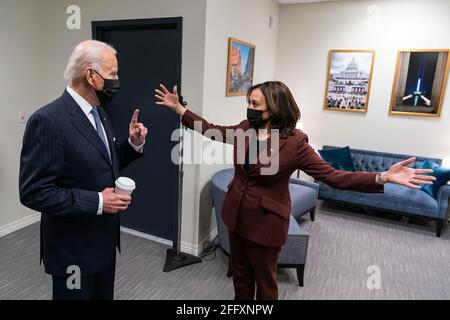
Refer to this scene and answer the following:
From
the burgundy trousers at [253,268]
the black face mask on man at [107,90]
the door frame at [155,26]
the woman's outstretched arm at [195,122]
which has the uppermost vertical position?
the door frame at [155,26]

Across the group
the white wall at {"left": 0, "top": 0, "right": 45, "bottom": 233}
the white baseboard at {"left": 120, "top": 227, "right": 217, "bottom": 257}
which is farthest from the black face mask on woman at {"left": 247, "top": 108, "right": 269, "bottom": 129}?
the white wall at {"left": 0, "top": 0, "right": 45, "bottom": 233}

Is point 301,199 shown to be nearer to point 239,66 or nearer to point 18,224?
point 239,66

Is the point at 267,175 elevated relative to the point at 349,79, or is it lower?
lower

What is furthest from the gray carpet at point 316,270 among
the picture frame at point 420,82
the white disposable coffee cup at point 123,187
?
the picture frame at point 420,82

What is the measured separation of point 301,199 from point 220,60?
1.64m

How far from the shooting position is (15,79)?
293cm

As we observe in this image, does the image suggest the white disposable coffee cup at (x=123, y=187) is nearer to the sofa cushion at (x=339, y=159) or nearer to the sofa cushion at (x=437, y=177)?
the sofa cushion at (x=339, y=159)

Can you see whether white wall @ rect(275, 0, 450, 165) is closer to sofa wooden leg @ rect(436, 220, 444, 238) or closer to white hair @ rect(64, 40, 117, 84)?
sofa wooden leg @ rect(436, 220, 444, 238)

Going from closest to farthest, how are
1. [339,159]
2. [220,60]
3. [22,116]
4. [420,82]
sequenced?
1. [220,60]
2. [22,116]
3. [420,82]
4. [339,159]

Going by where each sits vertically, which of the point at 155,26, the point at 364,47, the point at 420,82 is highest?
the point at 364,47

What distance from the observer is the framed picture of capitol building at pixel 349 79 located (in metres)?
4.16

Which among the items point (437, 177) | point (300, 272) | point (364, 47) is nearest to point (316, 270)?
point (300, 272)

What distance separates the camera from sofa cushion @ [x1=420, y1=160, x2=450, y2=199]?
138 inches

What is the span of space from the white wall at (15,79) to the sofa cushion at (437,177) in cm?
426
